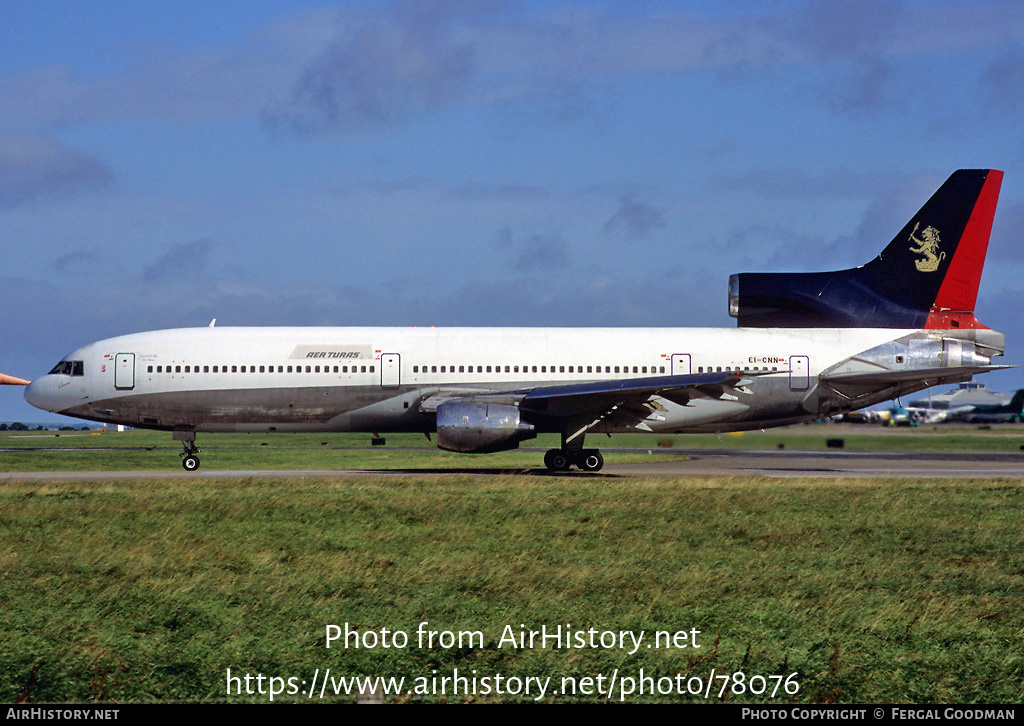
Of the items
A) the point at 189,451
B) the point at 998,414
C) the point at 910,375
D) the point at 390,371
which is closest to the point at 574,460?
the point at 390,371

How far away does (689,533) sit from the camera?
53.9 ft

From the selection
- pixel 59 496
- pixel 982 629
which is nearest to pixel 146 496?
pixel 59 496

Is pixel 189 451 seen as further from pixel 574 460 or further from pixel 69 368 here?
pixel 574 460

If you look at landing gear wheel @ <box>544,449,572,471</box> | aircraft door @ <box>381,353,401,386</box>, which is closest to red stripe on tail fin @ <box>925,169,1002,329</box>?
landing gear wheel @ <box>544,449,572,471</box>

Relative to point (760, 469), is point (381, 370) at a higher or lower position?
higher

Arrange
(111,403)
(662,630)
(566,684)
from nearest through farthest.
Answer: (566,684) < (662,630) < (111,403)

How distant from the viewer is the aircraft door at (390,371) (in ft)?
101

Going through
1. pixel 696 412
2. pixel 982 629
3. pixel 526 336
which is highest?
pixel 526 336

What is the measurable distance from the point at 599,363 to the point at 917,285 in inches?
425

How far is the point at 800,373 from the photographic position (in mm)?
31688
